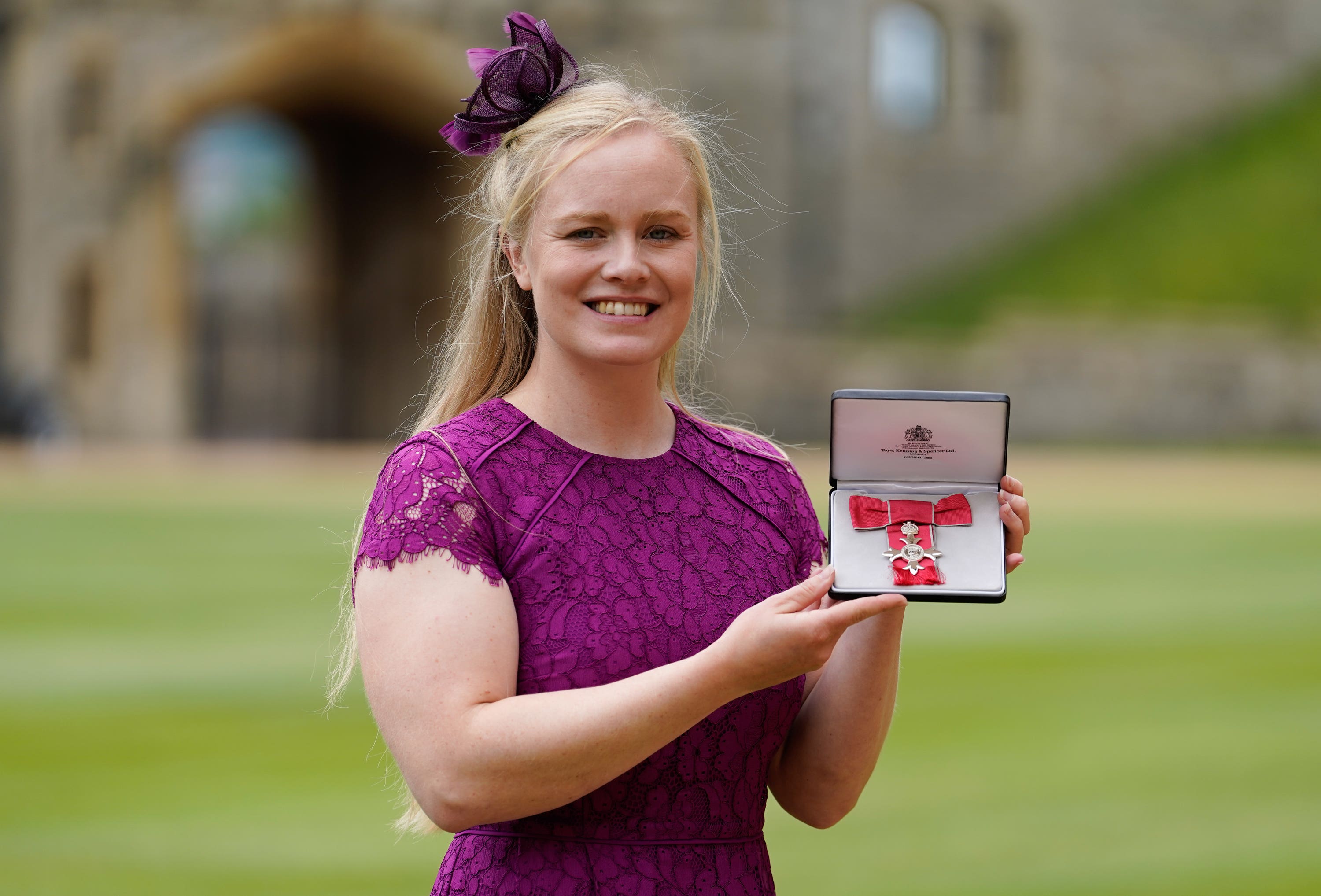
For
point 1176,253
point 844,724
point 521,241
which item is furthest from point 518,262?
point 1176,253

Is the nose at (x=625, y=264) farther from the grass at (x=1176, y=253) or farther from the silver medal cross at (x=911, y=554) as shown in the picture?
the grass at (x=1176, y=253)

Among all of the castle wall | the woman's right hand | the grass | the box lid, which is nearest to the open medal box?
the box lid

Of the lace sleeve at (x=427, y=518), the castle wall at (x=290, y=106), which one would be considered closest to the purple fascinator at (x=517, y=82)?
the lace sleeve at (x=427, y=518)

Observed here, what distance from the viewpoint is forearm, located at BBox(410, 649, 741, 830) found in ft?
6.70

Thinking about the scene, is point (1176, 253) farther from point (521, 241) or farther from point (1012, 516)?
point (521, 241)

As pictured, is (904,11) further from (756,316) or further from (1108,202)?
(756,316)

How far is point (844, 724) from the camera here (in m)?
2.48

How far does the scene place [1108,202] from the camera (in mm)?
33844

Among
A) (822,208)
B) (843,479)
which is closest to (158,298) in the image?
(822,208)

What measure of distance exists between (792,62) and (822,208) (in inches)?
112

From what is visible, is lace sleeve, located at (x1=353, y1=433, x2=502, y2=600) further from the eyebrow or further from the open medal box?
the open medal box

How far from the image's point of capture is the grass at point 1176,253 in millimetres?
28734

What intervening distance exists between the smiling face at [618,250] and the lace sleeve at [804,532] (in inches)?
14.7

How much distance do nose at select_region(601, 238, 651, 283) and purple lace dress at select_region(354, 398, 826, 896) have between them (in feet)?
0.81
